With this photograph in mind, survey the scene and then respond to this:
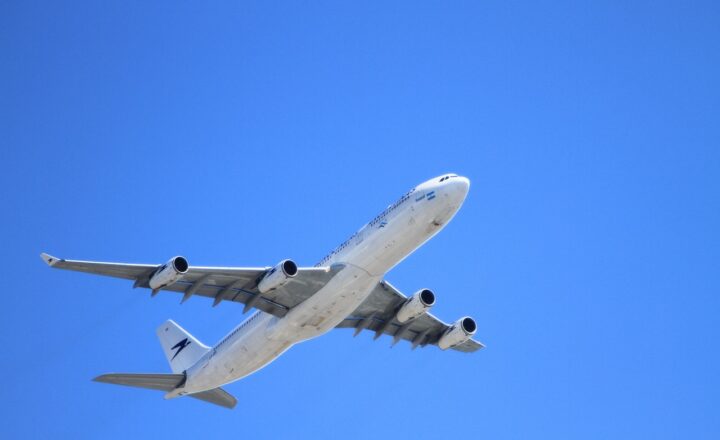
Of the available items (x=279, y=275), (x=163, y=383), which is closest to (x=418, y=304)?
(x=279, y=275)

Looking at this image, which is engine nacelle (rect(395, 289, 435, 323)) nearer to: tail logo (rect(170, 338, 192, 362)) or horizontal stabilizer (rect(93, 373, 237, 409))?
horizontal stabilizer (rect(93, 373, 237, 409))

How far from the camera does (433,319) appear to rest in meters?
60.9

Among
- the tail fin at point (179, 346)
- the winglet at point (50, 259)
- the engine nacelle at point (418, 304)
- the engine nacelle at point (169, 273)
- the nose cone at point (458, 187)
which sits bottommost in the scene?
the winglet at point (50, 259)

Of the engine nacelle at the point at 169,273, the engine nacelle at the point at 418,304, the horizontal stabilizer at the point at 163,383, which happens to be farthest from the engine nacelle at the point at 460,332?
the engine nacelle at the point at 169,273

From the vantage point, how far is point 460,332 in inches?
2359

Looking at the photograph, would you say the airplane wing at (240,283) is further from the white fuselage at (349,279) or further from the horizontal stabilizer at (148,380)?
the horizontal stabilizer at (148,380)

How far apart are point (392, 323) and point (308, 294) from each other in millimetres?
9588

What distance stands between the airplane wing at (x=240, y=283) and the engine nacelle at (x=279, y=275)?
471 millimetres

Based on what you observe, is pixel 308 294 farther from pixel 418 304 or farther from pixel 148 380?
pixel 148 380

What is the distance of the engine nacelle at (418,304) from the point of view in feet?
186

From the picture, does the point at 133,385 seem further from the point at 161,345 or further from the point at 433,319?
the point at 433,319

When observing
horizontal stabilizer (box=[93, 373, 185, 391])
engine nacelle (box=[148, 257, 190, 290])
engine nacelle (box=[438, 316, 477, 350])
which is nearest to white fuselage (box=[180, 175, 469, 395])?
horizontal stabilizer (box=[93, 373, 185, 391])

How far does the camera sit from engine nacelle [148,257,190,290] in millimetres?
48281

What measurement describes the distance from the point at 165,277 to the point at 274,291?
19.0 ft
